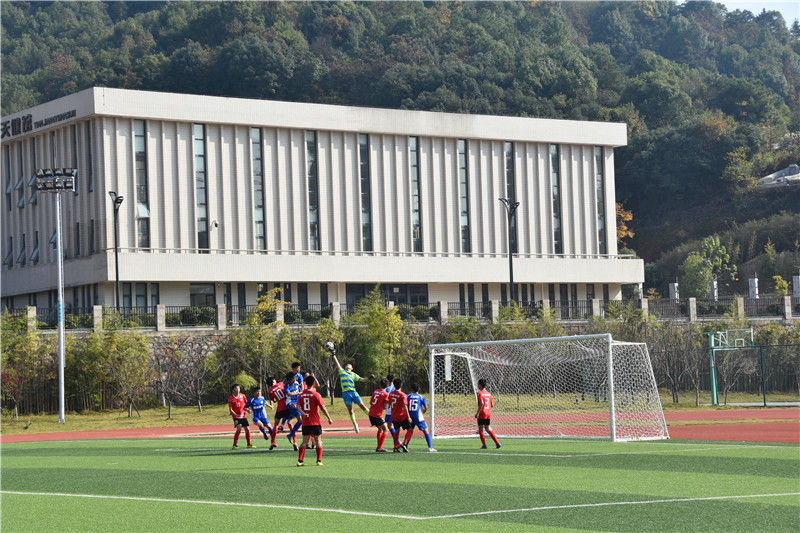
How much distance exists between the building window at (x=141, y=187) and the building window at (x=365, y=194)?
15139mm

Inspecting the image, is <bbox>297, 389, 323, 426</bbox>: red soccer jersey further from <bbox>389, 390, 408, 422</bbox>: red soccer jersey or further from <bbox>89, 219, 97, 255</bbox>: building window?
<bbox>89, 219, 97, 255</bbox>: building window

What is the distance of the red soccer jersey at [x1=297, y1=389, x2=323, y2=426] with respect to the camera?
2003 centimetres

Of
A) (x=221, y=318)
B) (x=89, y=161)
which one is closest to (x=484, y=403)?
(x=221, y=318)

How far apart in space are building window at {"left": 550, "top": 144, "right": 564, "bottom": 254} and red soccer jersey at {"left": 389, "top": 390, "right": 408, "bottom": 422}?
55.0 m

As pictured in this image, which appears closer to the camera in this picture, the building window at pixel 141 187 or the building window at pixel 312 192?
the building window at pixel 141 187

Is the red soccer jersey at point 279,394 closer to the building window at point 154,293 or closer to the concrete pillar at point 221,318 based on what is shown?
the concrete pillar at point 221,318

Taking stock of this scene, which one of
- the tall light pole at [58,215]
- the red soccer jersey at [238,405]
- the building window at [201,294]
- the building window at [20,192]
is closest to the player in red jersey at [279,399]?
the red soccer jersey at [238,405]

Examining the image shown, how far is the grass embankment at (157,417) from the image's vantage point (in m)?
43.6

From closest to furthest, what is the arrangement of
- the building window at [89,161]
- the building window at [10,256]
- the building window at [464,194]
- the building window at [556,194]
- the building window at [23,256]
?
the building window at [89,161] → the building window at [23,256] → the building window at [10,256] → the building window at [464,194] → the building window at [556,194]

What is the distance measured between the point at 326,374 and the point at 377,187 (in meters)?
23.5

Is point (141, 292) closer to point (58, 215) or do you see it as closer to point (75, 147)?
point (75, 147)

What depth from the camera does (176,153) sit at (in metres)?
66.9

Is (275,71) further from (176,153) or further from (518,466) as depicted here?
(518,466)

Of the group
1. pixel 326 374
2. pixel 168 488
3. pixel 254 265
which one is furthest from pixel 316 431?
pixel 254 265
